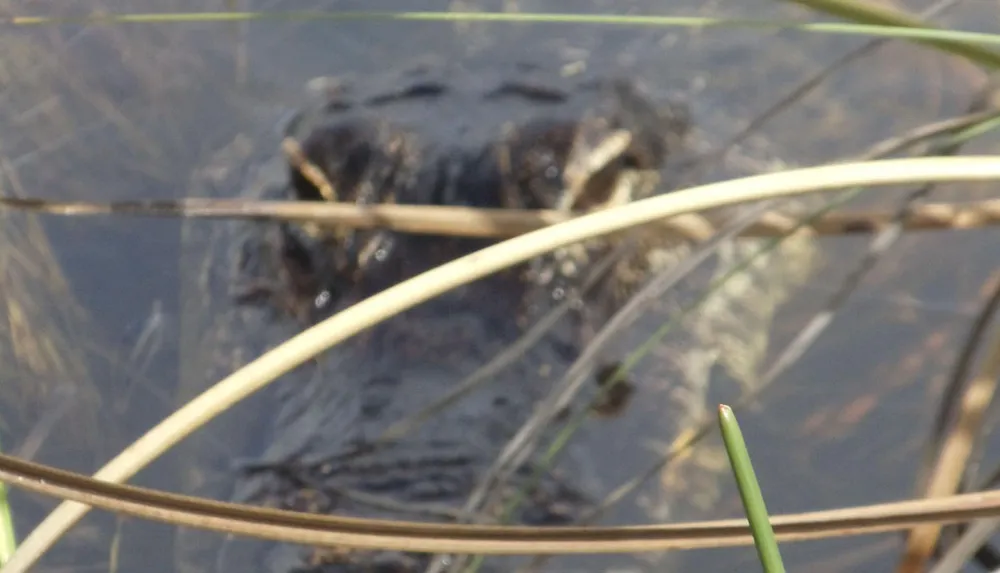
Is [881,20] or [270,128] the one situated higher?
[270,128]

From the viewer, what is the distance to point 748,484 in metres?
0.71

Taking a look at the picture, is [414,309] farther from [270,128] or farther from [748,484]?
[748,484]

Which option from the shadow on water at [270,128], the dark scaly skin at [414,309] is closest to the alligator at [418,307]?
the dark scaly skin at [414,309]

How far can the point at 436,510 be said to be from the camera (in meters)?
1.90

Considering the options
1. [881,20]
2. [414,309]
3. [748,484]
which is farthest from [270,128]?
[748,484]

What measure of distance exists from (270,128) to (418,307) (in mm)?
1543

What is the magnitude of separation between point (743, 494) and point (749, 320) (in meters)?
2.31

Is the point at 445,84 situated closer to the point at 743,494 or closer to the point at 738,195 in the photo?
the point at 738,195

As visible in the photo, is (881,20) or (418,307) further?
(418,307)

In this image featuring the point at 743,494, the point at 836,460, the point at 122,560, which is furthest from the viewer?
the point at 836,460

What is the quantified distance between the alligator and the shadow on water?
0.51 feet

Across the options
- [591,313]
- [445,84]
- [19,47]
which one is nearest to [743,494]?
[591,313]

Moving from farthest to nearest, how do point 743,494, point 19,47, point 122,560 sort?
point 19,47
point 122,560
point 743,494

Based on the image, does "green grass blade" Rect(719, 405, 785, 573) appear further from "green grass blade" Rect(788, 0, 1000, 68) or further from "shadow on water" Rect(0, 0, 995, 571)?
"shadow on water" Rect(0, 0, 995, 571)
